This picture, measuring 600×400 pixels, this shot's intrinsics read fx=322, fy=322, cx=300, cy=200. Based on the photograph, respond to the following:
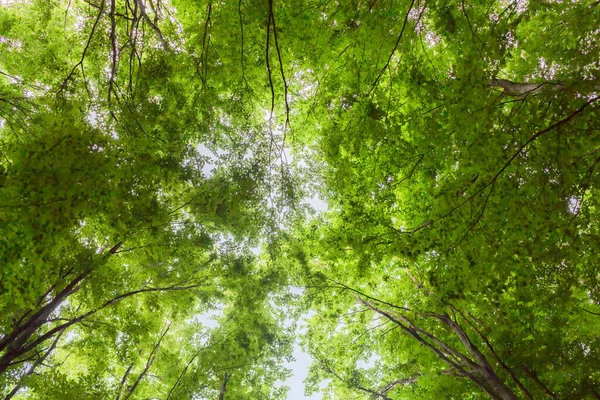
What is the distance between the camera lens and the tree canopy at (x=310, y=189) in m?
2.75

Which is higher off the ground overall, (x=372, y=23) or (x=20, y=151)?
(x=372, y=23)

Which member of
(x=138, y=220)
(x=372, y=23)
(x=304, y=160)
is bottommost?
(x=138, y=220)

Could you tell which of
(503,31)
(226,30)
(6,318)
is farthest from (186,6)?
(6,318)

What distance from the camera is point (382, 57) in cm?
435

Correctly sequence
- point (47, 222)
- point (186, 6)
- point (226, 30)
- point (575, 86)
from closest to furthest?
point (575, 86)
point (47, 222)
point (226, 30)
point (186, 6)

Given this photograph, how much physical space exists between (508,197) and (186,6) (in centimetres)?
535

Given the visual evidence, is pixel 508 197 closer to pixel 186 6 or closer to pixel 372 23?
pixel 372 23

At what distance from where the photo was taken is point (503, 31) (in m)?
2.84

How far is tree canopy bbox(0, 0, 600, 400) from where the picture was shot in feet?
9.02

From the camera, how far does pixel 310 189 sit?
6926 mm

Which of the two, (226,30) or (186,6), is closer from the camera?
(226,30)

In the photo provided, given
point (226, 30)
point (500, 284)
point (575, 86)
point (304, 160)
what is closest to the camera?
point (575, 86)

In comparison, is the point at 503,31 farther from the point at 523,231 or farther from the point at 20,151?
the point at 20,151

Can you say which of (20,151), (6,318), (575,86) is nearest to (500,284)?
(575,86)
